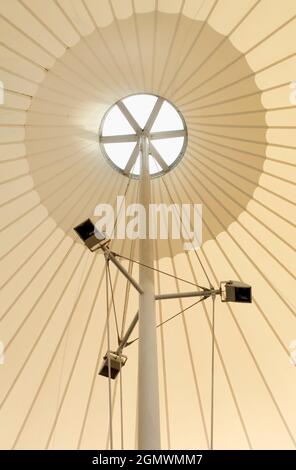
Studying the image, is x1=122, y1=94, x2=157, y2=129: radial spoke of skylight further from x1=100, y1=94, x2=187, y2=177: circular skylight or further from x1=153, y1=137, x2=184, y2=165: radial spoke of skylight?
x1=153, y1=137, x2=184, y2=165: radial spoke of skylight

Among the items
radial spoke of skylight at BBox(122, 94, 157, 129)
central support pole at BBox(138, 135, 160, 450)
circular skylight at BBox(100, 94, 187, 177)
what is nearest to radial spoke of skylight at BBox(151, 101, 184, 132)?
circular skylight at BBox(100, 94, 187, 177)

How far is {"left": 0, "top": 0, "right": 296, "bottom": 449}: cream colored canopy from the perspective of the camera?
309cm

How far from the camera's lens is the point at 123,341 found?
2.82 m

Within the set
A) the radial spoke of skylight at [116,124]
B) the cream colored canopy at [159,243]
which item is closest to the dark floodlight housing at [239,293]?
the cream colored canopy at [159,243]

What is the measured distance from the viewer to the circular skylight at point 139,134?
3896 millimetres

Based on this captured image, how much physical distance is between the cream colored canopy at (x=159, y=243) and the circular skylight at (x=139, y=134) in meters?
0.11

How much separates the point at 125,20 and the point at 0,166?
4.24 ft

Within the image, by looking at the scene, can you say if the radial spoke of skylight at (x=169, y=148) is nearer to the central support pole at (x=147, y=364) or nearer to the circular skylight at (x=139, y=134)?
the circular skylight at (x=139, y=134)

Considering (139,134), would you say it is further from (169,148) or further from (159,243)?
(159,243)

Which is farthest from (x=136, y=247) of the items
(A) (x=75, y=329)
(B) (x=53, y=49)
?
(B) (x=53, y=49)

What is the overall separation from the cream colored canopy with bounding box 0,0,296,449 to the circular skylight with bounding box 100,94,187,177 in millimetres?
109

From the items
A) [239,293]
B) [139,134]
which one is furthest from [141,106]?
[239,293]

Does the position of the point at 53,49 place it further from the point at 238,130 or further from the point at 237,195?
the point at 237,195

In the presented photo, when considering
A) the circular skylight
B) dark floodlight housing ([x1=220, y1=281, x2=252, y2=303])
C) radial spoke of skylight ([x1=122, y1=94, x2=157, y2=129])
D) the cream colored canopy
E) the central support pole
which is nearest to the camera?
the central support pole
